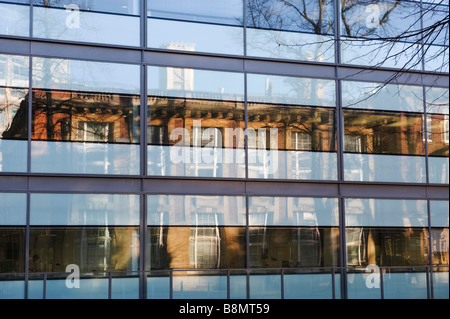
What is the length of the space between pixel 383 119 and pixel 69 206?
873cm

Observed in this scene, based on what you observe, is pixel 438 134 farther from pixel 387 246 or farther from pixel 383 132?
pixel 387 246

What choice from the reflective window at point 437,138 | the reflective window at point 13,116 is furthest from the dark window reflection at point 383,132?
the reflective window at point 13,116

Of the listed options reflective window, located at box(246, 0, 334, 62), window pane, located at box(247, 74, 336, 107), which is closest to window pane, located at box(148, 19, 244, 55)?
reflective window, located at box(246, 0, 334, 62)

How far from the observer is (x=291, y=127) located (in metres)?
17.1

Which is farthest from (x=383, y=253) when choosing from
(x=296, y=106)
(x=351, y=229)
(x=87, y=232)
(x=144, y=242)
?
(x=87, y=232)

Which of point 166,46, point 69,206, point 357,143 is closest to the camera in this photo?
point 69,206

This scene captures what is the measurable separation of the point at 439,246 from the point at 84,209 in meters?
9.67

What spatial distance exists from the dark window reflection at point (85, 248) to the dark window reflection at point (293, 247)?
3.06 meters

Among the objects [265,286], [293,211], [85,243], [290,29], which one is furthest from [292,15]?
[85,243]

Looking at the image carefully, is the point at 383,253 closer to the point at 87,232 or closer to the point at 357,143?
the point at 357,143

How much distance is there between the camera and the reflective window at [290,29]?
56.2 feet

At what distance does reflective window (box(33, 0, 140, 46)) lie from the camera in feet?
50.9

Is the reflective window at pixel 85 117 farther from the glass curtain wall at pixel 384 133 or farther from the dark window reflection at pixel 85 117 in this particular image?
the glass curtain wall at pixel 384 133

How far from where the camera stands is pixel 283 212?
16734 mm
